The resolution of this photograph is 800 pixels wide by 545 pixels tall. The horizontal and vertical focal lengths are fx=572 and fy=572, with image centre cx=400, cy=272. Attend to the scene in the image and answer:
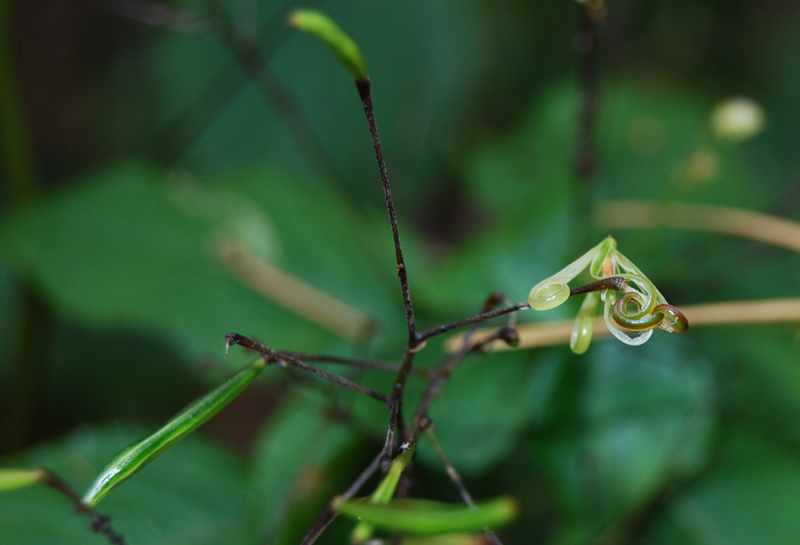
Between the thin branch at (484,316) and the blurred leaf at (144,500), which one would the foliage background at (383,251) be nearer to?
the blurred leaf at (144,500)

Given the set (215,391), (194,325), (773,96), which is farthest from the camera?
(773,96)

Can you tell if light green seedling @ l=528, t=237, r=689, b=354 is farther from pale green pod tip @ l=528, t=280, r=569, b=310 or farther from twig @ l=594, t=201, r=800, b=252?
twig @ l=594, t=201, r=800, b=252

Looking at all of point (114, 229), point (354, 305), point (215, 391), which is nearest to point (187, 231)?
point (114, 229)

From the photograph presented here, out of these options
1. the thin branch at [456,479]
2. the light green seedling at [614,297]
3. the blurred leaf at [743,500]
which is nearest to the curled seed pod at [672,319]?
the light green seedling at [614,297]

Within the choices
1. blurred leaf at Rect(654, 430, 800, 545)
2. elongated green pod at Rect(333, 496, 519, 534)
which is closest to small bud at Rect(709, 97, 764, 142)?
blurred leaf at Rect(654, 430, 800, 545)

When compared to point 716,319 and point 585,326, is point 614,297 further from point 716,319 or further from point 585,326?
point 716,319

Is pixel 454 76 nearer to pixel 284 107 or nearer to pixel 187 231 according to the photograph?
pixel 284 107
